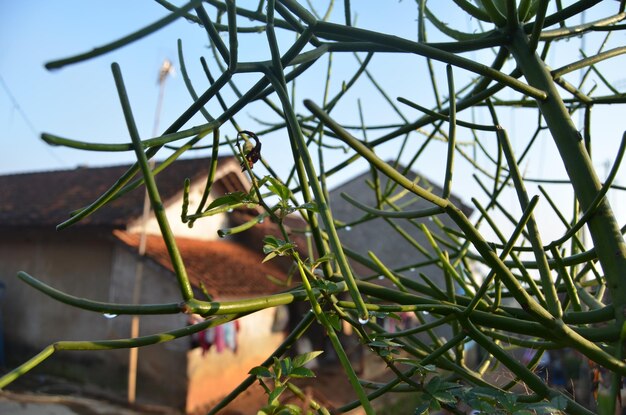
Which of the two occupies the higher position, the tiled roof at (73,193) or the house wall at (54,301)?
the tiled roof at (73,193)

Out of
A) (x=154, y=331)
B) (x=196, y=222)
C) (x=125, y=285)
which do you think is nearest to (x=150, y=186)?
(x=154, y=331)

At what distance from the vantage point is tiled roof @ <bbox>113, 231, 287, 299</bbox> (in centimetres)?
803

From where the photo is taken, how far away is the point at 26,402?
7055 millimetres

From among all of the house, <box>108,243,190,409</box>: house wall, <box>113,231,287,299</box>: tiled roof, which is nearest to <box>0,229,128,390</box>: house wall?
the house

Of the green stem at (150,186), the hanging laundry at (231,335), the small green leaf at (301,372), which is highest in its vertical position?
the green stem at (150,186)

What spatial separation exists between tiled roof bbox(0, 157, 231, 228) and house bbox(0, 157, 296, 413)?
0.12 feet

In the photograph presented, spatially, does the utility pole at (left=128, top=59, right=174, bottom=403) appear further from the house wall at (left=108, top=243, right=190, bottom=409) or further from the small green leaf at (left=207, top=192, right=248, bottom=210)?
the small green leaf at (left=207, top=192, right=248, bottom=210)

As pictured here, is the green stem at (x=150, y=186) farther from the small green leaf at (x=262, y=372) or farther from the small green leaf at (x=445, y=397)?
the small green leaf at (x=445, y=397)

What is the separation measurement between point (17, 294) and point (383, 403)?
6219mm

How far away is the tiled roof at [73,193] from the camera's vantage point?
8.52 meters

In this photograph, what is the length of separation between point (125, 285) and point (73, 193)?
3329 mm

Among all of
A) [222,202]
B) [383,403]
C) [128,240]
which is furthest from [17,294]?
[222,202]

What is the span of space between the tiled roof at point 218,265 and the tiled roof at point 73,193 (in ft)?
1.69

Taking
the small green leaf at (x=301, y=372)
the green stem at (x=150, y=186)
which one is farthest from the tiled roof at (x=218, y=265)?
the green stem at (x=150, y=186)
